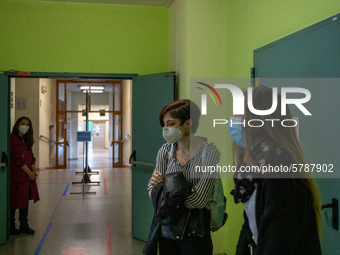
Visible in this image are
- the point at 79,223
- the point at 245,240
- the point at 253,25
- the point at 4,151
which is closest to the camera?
the point at 245,240

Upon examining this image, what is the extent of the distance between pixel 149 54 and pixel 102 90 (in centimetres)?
829

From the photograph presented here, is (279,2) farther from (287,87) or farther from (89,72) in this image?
(89,72)

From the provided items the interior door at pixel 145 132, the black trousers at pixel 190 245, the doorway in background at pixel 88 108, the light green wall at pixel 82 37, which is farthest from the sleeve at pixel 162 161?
the doorway in background at pixel 88 108

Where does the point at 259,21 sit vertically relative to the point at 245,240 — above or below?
above

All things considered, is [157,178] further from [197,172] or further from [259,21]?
[259,21]

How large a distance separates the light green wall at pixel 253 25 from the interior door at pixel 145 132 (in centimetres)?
86

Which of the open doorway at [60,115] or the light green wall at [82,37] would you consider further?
the open doorway at [60,115]

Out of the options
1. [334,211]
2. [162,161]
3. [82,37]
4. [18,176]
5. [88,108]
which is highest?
[82,37]

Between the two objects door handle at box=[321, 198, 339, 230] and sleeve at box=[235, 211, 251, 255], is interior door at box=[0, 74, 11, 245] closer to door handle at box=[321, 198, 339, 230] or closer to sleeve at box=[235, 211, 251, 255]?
sleeve at box=[235, 211, 251, 255]

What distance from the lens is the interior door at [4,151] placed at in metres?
3.78

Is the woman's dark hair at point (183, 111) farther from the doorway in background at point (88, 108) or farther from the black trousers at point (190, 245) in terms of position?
the doorway in background at point (88, 108)

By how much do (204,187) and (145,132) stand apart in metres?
2.18

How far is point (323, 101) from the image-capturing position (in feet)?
5.88

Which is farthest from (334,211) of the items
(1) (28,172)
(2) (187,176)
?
(1) (28,172)
